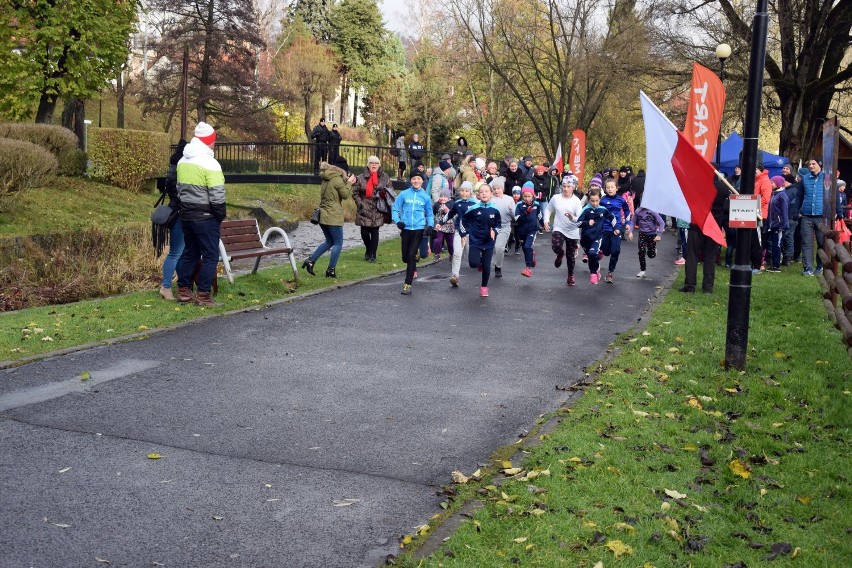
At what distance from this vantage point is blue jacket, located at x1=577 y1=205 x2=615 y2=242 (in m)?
16.1

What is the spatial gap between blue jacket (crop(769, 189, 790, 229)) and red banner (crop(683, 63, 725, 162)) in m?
3.20

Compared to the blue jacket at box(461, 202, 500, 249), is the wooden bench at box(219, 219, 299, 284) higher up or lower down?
lower down

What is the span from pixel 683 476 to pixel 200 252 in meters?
7.82

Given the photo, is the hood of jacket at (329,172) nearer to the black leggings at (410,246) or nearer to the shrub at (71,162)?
the black leggings at (410,246)

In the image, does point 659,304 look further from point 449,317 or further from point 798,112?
point 798,112

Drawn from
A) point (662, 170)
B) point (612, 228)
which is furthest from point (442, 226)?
point (662, 170)

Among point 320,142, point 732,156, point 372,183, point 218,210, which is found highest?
point 320,142

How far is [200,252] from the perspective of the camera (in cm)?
1228

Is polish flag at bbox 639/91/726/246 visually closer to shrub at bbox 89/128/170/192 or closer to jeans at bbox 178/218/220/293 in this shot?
jeans at bbox 178/218/220/293

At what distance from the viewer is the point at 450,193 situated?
20.2m

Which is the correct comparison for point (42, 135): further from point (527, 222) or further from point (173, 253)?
point (173, 253)

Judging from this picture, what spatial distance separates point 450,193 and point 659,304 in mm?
7106

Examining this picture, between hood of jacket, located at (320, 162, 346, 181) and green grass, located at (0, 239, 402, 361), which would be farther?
hood of jacket, located at (320, 162, 346, 181)

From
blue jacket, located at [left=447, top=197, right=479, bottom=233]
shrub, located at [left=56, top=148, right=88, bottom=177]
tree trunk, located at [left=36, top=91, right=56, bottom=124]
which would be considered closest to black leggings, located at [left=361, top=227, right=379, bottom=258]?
blue jacket, located at [left=447, top=197, right=479, bottom=233]
